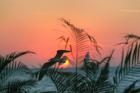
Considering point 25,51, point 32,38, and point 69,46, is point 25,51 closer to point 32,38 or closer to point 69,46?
point 32,38

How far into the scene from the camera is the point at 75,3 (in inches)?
96.2

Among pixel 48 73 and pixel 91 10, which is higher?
pixel 91 10

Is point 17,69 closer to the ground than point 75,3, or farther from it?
closer to the ground

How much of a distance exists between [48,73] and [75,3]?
614 mm

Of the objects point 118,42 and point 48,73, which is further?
point 118,42

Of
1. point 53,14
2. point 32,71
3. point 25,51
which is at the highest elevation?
point 53,14

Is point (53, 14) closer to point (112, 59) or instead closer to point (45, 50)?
point (45, 50)

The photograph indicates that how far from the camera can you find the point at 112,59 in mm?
2402

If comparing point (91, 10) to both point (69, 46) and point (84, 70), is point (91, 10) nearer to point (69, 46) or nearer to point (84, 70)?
point (69, 46)

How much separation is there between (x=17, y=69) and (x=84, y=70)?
1.82 ft

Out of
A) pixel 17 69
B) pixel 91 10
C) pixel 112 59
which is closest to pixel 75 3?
pixel 91 10

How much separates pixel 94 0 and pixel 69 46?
0.42 m

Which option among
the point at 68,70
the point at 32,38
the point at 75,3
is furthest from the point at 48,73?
the point at 75,3

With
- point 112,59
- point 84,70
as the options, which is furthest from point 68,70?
point 112,59
